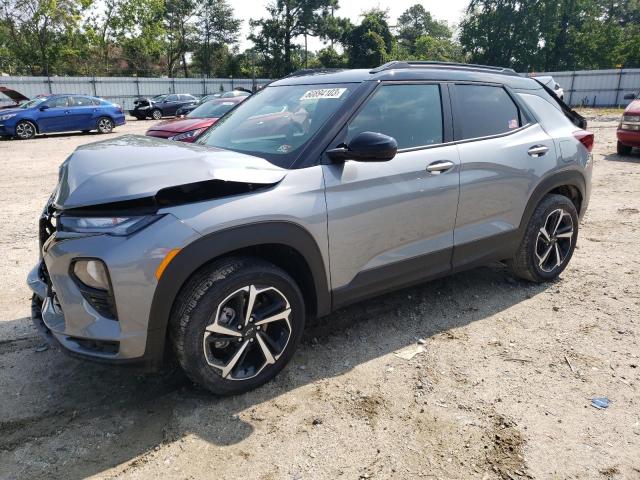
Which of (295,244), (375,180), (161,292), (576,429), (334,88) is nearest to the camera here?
(161,292)

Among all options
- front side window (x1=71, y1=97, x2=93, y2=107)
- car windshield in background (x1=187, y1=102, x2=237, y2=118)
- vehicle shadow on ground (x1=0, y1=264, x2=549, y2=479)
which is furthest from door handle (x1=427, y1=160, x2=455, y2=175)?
front side window (x1=71, y1=97, x2=93, y2=107)

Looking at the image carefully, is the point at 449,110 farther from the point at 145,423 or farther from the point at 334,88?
the point at 145,423

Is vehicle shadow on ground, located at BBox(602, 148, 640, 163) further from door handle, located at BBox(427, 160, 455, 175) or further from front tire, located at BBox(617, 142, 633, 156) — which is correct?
door handle, located at BBox(427, 160, 455, 175)

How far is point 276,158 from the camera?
2.97m

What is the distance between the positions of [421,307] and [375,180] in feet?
4.55

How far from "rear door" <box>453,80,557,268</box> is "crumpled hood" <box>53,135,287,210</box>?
1515mm

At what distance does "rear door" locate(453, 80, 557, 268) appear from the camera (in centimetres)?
362

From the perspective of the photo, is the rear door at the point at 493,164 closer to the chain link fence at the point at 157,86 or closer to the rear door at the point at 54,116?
the rear door at the point at 54,116

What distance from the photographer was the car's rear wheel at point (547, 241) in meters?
4.17

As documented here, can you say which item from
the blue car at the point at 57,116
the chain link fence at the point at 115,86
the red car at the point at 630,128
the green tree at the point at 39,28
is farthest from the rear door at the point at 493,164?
the green tree at the point at 39,28

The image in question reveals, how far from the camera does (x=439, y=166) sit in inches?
133

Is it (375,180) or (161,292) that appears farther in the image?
(375,180)

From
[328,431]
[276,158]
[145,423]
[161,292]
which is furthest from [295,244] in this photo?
[145,423]

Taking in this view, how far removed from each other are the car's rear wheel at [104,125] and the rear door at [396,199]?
18052mm
